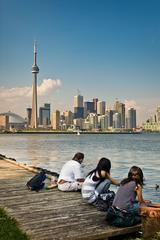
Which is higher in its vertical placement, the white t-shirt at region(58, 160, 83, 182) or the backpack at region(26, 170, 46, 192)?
the white t-shirt at region(58, 160, 83, 182)

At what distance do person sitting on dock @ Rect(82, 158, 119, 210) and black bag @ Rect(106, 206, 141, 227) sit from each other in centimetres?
114

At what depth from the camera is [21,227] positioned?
6773mm

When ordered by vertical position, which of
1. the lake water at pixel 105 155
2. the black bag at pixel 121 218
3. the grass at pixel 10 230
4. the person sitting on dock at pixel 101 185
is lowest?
the lake water at pixel 105 155

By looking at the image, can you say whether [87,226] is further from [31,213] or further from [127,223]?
[31,213]

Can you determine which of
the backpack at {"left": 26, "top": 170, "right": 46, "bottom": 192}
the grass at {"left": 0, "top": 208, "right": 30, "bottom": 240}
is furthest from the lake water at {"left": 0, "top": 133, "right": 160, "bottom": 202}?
the grass at {"left": 0, "top": 208, "right": 30, "bottom": 240}

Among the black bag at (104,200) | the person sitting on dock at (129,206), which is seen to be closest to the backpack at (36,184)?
the black bag at (104,200)

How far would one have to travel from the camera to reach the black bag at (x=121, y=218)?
6.87 m

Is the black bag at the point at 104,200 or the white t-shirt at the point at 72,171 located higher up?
the white t-shirt at the point at 72,171

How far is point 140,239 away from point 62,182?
4.16 meters

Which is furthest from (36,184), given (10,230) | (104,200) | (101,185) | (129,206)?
(129,206)

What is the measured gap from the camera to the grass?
243 inches

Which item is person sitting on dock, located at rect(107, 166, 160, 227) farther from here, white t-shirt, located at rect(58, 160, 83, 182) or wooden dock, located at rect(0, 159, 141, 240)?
white t-shirt, located at rect(58, 160, 83, 182)

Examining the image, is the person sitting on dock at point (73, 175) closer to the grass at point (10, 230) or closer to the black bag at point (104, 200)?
the black bag at point (104, 200)

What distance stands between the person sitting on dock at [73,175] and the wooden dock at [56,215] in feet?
0.78
